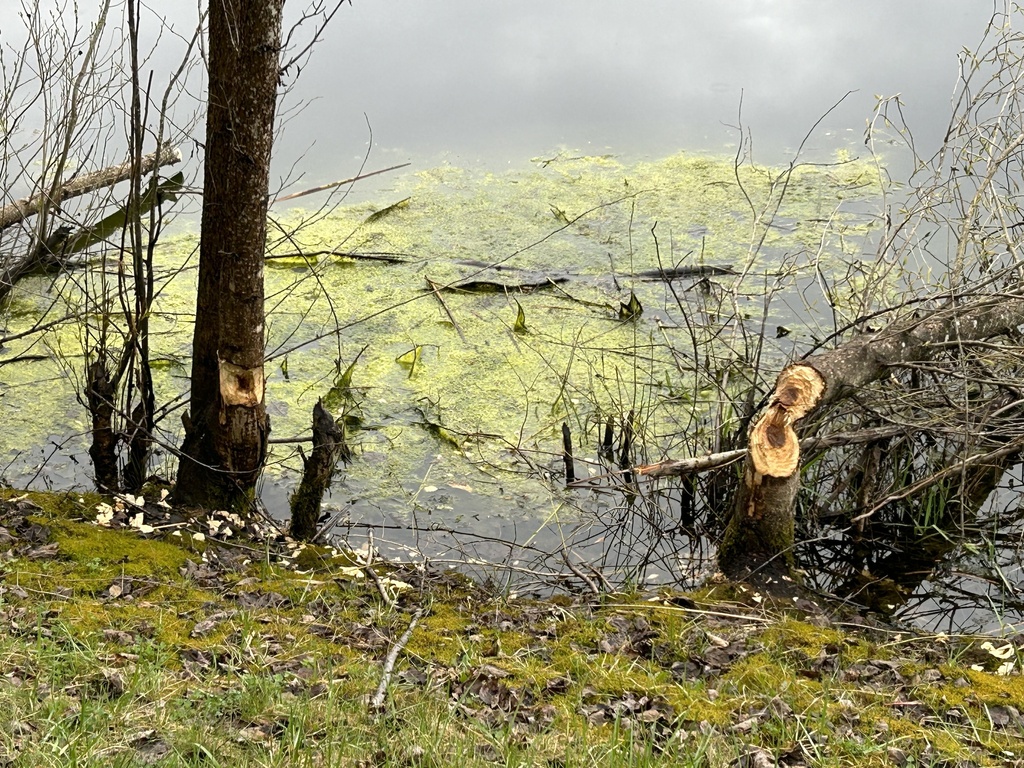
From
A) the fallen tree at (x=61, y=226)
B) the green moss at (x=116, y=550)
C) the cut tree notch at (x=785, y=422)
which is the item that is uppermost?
the fallen tree at (x=61, y=226)

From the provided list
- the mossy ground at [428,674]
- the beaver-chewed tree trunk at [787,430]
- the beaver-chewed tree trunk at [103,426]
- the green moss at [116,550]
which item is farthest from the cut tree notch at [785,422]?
the beaver-chewed tree trunk at [103,426]

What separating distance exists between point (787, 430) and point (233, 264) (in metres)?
2.24

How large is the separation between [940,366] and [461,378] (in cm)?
258

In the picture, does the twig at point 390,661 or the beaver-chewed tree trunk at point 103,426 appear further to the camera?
the beaver-chewed tree trunk at point 103,426

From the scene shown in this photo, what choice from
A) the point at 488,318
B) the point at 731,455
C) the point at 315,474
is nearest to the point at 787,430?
the point at 731,455

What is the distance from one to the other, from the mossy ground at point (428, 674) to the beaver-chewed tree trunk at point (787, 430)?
0.83 feet

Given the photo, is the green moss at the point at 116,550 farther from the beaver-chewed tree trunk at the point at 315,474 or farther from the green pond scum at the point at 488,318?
the green pond scum at the point at 488,318

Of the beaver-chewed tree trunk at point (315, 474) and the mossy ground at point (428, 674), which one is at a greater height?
the beaver-chewed tree trunk at point (315, 474)

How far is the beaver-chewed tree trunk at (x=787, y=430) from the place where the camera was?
408 centimetres

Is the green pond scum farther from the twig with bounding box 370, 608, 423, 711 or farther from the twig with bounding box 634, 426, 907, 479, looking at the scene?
the twig with bounding box 370, 608, 423, 711

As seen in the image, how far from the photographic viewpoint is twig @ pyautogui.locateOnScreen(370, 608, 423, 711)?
2.88 meters

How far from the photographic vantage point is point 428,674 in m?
3.17

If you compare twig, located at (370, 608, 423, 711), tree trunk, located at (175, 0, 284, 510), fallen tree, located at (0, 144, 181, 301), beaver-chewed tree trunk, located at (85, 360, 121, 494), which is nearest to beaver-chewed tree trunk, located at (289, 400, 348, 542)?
tree trunk, located at (175, 0, 284, 510)

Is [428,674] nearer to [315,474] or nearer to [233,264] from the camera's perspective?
[315,474]
